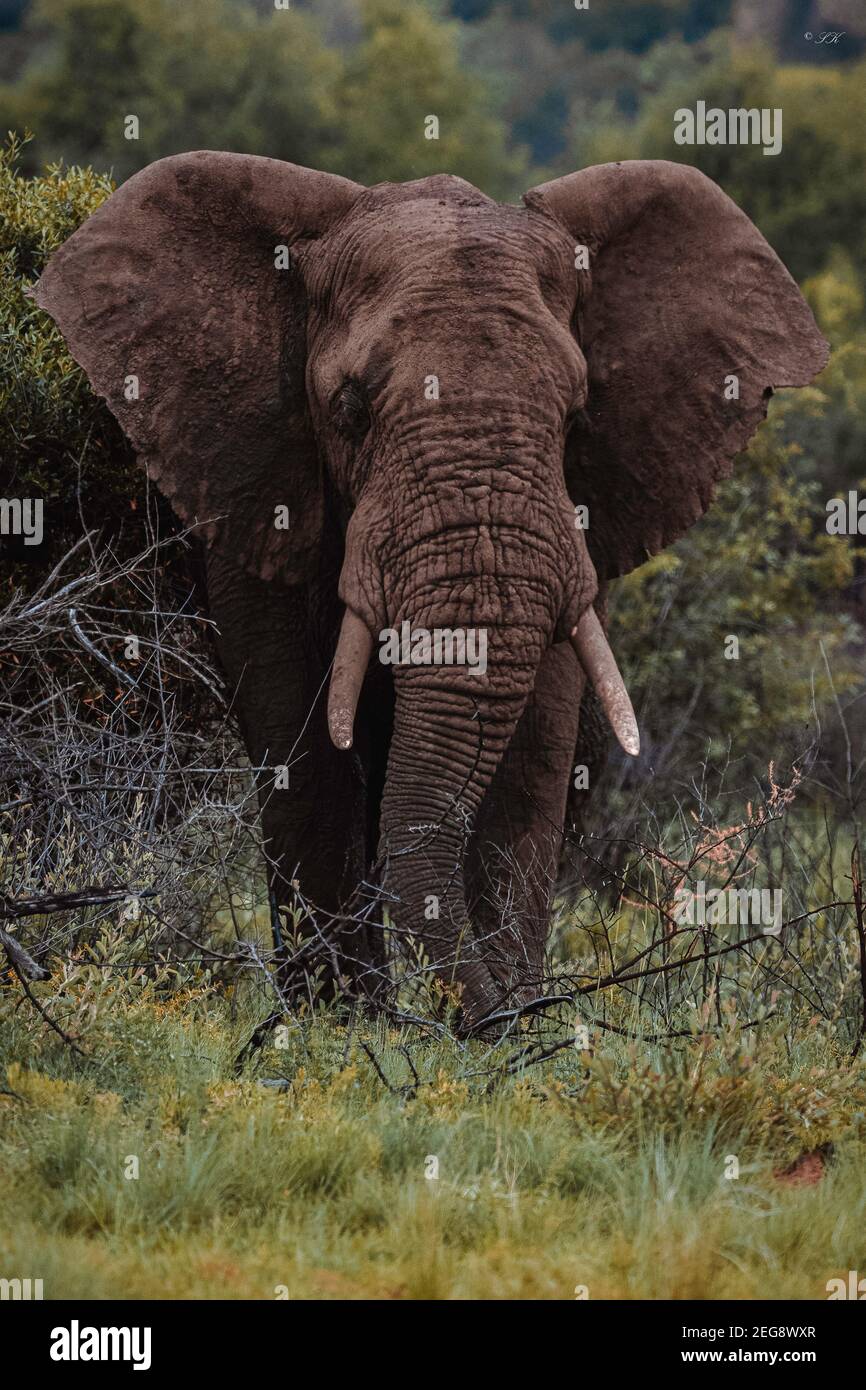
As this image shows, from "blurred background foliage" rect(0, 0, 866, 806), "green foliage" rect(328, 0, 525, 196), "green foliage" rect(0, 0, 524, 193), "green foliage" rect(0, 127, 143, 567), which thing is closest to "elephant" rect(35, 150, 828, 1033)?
"green foliage" rect(0, 127, 143, 567)

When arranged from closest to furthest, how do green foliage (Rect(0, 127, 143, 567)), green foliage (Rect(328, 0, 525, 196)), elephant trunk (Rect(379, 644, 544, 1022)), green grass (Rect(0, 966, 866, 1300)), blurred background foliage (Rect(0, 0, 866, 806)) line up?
green grass (Rect(0, 966, 866, 1300)), elephant trunk (Rect(379, 644, 544, 1022)), green foliage (Rect(0, 127, 143, 567)), blurred background foliage (Rect(0, 0, 866, 806)), green foliage (Rect(328, 0, 525, 196))

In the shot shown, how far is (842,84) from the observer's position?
155 ft

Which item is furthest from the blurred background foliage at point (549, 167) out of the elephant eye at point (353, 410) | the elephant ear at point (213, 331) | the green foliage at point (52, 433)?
the elephant eye at point (353, 410)

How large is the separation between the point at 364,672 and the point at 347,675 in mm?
73

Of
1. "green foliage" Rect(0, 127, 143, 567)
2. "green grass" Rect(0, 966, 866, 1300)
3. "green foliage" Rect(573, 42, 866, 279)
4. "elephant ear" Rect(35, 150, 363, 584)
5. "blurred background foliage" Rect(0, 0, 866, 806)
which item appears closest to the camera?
"green grass" Rect(0, 966, 866, 1300)

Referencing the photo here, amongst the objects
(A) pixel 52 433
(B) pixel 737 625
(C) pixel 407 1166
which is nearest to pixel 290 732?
(A) pixel 52 433

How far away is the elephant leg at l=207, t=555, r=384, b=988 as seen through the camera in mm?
7195

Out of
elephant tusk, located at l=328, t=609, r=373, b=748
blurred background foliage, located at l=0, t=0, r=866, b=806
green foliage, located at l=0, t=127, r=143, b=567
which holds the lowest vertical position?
elephant tusk, located at l=328, t=609, r=373, b=748

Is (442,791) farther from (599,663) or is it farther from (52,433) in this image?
(52,433)

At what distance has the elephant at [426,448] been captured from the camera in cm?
625

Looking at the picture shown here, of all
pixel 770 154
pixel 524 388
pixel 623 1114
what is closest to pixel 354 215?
pixel 524 388

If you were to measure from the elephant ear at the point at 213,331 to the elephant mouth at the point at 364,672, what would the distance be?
0.72 meters

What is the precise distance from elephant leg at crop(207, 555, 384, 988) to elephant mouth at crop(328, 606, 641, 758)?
2.22 ft

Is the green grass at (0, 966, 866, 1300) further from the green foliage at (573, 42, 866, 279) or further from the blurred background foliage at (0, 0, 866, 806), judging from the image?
the green foliage at (573, 42, 866, 279)
